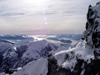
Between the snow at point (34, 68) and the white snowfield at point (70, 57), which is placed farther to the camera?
the snow at point (34, 68)

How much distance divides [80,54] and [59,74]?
973 centimetres

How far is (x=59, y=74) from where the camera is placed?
Answer: 37.3 m

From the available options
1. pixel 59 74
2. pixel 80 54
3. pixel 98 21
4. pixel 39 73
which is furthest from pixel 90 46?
pixel 39 73

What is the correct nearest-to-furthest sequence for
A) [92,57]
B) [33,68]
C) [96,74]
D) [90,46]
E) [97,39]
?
1. [96,74]
2. [92,57]
3. [97,39]
4. [90,46]
5. [33,68]

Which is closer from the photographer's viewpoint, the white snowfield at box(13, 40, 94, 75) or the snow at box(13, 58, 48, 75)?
the white snowfield at box(13, 40, 94, 75)

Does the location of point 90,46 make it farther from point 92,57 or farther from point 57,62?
point 57,62

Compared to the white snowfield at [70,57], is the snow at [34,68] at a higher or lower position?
lower

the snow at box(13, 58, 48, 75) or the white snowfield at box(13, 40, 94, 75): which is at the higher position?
the white snowfield at box(13, 40, 94, 75)

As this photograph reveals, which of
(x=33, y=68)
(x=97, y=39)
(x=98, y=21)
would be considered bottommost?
(x=33, y=68)

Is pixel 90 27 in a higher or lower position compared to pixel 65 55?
higher

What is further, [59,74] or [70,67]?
[59,74]

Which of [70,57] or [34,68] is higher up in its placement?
[70,57]

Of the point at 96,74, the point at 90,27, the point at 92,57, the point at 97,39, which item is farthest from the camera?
the point at 90,27

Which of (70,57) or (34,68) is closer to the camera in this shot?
(70,57)
